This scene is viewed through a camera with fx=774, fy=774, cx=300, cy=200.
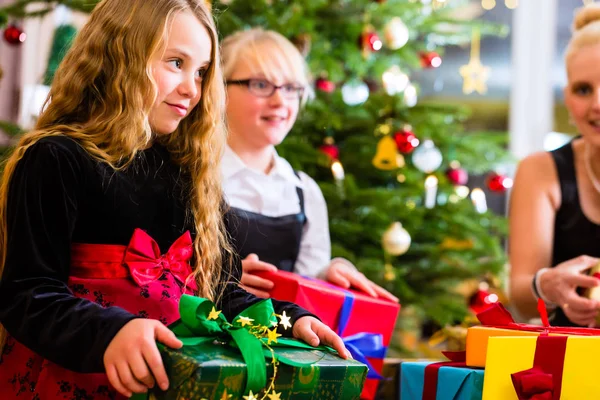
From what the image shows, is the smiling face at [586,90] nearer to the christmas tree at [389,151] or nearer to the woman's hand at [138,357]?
the christmas tree at [389,151]

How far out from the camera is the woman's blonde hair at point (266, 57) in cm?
188

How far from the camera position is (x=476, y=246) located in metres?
2.80

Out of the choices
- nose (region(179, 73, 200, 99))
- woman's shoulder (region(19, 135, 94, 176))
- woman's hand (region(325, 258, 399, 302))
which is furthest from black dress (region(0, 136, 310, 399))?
woman's hand (region(325, 258, 399, 302))

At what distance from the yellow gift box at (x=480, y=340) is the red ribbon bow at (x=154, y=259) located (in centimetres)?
44

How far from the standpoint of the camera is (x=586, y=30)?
71.4 inches

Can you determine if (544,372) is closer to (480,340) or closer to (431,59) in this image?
(480,340)

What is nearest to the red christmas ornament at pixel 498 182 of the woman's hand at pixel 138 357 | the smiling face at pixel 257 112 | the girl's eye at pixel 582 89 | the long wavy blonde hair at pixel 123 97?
the girl's eye at pixel 582 89

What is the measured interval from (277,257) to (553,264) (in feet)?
2.19

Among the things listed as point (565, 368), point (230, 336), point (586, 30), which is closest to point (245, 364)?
point (230, 336)

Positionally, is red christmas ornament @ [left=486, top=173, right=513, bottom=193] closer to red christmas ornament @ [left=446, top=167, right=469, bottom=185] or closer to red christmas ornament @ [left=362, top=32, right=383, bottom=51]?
red christmas ornament @ [left=446, top=167, right=469, bottom=185]

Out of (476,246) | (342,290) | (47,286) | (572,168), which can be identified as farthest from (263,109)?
(476,246)

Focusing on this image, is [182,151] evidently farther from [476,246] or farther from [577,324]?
[476,246]

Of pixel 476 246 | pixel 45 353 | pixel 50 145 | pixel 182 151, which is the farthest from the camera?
pixel 476 246

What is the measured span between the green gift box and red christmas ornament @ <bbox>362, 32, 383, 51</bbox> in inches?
63.4
